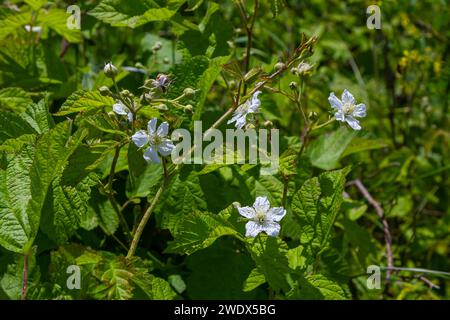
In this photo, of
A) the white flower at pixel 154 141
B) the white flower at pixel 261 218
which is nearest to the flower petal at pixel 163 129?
the white flower at pixel 154 141

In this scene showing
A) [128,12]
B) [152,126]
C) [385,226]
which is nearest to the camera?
[152,126]

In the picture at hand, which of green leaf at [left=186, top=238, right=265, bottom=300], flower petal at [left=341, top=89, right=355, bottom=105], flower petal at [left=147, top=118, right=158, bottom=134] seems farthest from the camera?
green leaf at [left=186, top=238, right=265, bottom=300]

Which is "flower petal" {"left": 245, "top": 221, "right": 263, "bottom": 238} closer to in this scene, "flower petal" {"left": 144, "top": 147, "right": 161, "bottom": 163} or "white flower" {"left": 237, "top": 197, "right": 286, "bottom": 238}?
"white flower" {"left": 237, "top": 197, "right": 286, "bottom": 238}

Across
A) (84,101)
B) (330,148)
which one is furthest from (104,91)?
(330,148)

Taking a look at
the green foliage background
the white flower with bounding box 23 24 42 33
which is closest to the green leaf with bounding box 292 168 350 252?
the green foliage background

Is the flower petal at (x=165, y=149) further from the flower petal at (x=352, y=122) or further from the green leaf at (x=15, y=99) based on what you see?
the green leaf at (x=15, y=99)

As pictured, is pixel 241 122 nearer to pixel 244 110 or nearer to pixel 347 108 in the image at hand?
pixel 244 110
